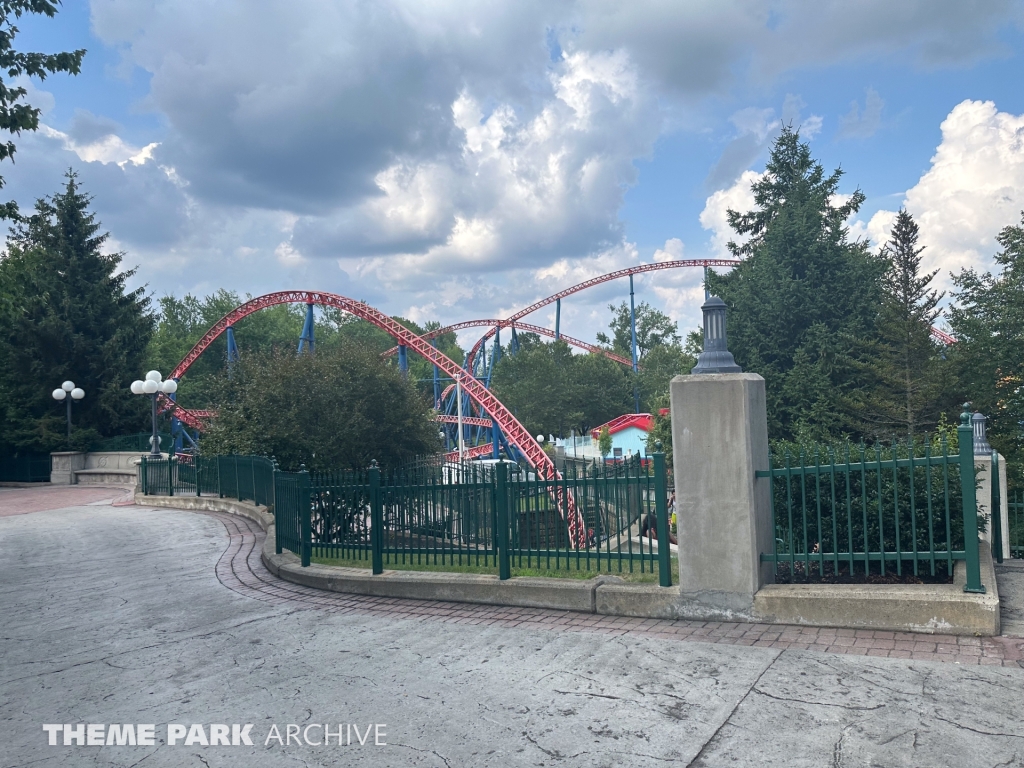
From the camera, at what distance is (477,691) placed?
4.98 meters

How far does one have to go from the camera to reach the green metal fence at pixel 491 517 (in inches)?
276

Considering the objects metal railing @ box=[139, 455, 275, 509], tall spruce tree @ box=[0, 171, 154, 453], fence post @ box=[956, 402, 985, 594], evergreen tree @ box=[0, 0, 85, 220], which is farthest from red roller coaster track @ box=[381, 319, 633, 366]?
fence post @ box=[956, 402, 985, 594]

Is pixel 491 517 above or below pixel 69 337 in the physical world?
below

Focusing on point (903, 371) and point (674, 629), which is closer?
point (674, 629)

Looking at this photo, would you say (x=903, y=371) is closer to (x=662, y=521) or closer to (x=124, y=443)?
(x=662, y=521)

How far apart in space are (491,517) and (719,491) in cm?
267

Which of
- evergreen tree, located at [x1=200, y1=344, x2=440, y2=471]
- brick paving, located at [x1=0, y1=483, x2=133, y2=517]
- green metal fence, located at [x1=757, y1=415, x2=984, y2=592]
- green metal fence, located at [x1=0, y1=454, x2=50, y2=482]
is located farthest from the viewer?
green metal fence, located at [x1=0, y1=454, x2=50, y2=482]

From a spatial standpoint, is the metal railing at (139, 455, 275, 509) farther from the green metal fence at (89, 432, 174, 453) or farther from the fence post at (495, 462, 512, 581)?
the green metal fence at (89, 432, 174, 453)

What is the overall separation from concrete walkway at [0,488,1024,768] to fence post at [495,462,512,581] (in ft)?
1.58

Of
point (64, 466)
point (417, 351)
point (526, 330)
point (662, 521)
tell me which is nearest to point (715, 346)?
point (662, 521)

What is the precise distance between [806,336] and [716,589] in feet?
75.9

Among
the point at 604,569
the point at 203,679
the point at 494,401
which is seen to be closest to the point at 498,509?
the point at 604,569

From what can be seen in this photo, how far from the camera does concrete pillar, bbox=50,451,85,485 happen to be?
32.6 m

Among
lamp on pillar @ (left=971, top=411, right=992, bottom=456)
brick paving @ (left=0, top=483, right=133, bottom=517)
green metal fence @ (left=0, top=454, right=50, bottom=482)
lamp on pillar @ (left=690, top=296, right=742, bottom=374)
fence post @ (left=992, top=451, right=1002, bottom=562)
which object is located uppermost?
lamp on pillar @ (left=690, top=296, right=742, bottom=374)
